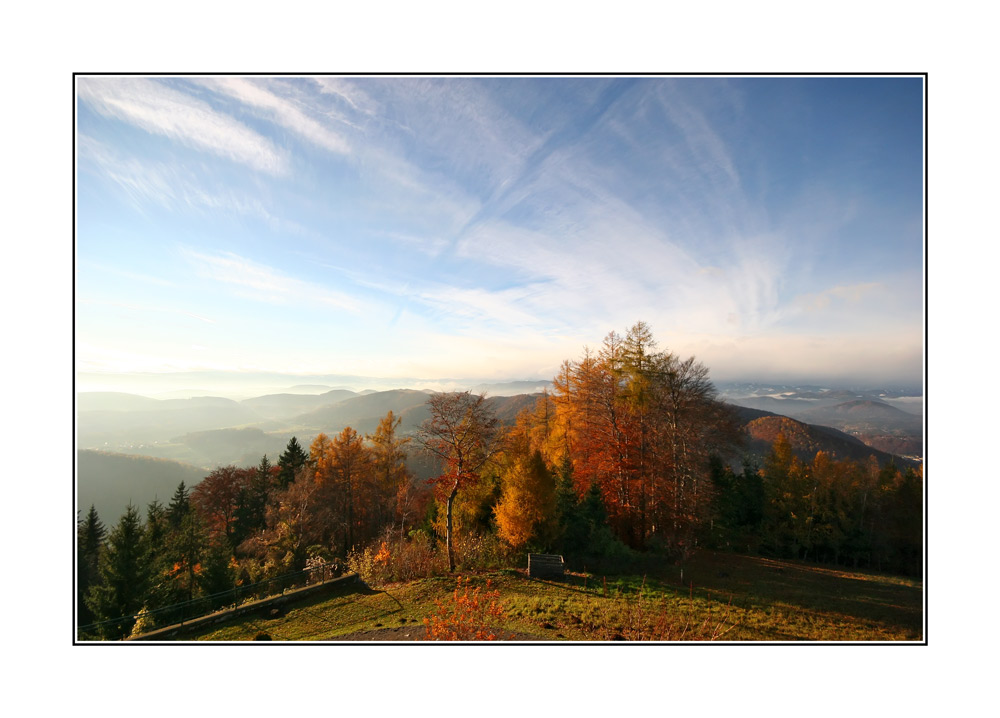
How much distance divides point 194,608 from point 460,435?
3.95 metres

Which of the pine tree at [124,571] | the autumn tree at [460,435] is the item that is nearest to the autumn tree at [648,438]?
the autumn tree at [460,435]

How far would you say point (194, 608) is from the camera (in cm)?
359

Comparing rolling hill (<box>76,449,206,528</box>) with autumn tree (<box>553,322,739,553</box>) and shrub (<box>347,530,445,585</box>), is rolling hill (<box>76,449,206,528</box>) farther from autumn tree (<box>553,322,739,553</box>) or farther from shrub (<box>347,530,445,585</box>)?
autumn tree (<box>553,322,739,553</box>)

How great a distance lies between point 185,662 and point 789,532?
32.1ft

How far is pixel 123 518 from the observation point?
5293 mm

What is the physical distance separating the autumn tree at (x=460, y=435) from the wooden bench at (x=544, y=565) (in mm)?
1446

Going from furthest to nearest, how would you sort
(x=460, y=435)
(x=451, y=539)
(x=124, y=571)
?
(x=451, y=539) < (x=460, y=435) < (x=124, y=571)

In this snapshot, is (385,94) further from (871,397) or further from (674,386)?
(871,397)

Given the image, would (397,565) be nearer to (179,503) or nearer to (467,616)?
(467,616)

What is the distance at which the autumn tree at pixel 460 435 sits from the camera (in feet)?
16.5

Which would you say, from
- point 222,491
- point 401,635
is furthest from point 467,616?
point 222,491

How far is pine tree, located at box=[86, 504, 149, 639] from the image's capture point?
4420 mm

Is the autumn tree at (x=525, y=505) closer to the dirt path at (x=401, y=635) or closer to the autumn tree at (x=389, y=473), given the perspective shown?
the dirt path at (x=401, y=635)
